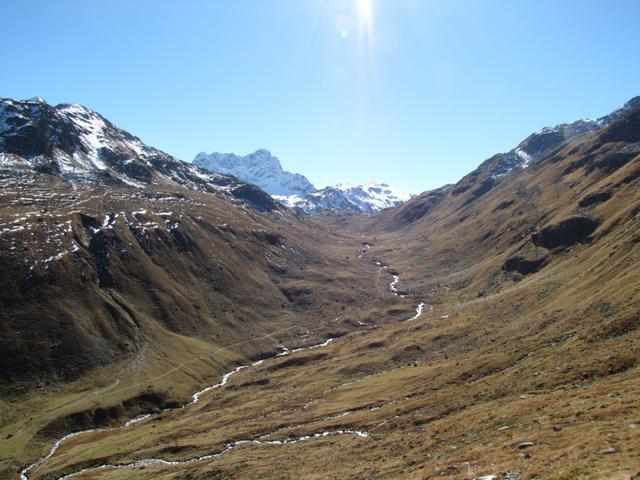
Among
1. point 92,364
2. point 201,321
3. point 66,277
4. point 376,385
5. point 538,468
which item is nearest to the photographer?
point 538,468

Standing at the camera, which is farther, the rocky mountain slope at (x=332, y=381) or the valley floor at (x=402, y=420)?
the rocky mountain slope at (x=332, y=381)

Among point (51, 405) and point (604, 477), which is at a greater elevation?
point (51, 405)

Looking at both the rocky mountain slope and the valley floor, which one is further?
the rocky mountain slope

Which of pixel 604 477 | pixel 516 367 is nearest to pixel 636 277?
pixel 516 367

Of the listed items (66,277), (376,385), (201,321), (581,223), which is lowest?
(376,385)

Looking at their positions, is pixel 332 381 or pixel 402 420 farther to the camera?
pixel 332 381

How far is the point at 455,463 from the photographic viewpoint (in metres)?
45.8

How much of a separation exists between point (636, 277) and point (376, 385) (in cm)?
A: 6210

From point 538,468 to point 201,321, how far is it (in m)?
175

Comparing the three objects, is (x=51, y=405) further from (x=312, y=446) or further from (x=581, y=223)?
(x=581, y=223)

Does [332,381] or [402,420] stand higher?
[332,381]

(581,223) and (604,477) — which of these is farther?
(581,223)

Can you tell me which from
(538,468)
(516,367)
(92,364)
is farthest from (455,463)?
(92,364)

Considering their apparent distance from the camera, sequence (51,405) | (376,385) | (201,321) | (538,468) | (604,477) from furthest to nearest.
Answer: (201,321) < (51,405) < (376,385) < (538,468) < (604,477)
